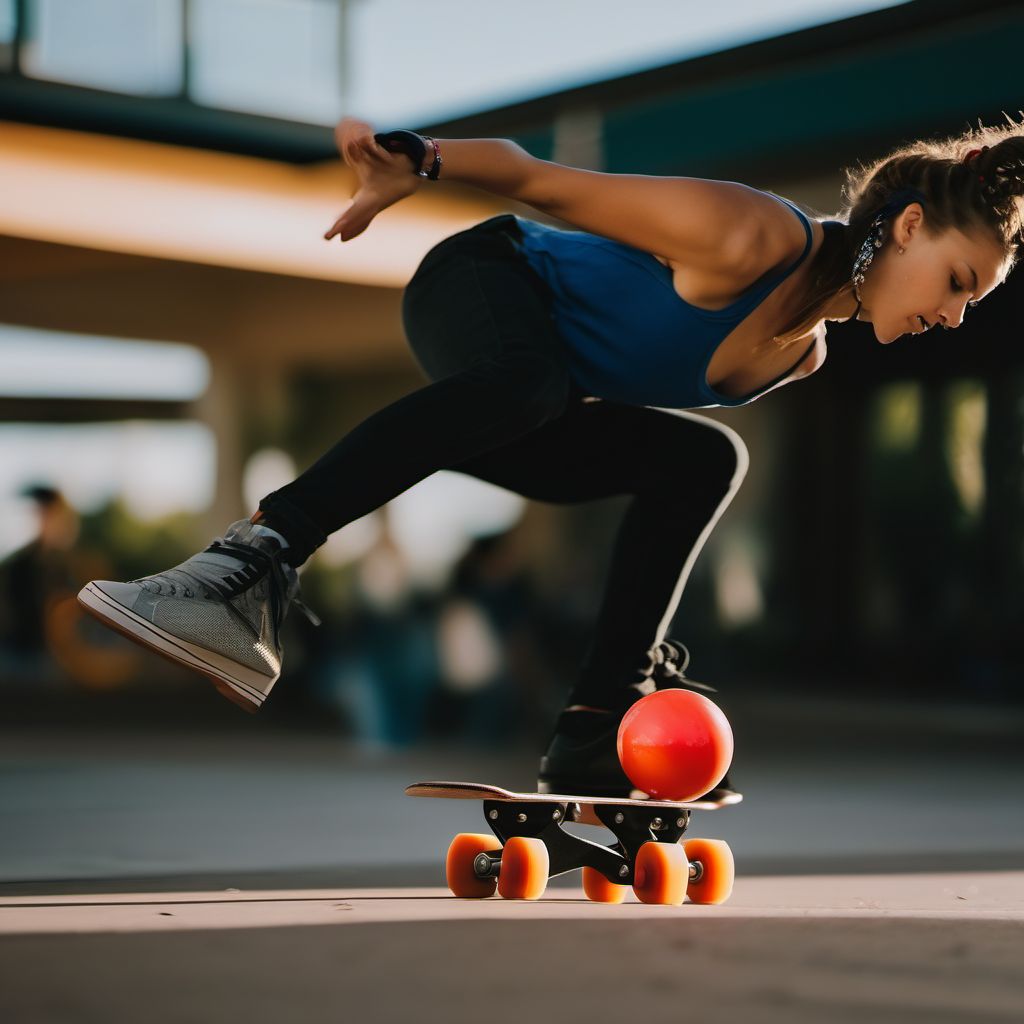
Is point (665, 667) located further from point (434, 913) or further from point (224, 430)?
point (224, 430)

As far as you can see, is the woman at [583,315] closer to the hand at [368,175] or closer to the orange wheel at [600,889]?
the hand at [368,175]

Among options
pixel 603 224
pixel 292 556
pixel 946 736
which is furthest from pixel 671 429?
pixel 946 736

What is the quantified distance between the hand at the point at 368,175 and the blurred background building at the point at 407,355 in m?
5.46

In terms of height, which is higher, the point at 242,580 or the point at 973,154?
the point at 973,154

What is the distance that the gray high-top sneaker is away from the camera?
8.18ft

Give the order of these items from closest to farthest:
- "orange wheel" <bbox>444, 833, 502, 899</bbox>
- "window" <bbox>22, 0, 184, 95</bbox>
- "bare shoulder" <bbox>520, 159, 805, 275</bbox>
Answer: "bare shoulder" <bbox>520, 159, 805, 275</bbox> → "orange wheel" <bbox>444, 833, 502, 899</bbox> → "window" <bbox>22, 0, 184, 95</bbox>

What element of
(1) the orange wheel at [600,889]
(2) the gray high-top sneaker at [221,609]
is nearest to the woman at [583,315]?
(2) the gray high-top sneaker at [221,609]

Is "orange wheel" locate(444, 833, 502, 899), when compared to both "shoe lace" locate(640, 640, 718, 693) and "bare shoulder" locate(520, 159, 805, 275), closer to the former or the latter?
"shoe lace" locate(640, 640, 718, 693)

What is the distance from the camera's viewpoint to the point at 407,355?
612 inches

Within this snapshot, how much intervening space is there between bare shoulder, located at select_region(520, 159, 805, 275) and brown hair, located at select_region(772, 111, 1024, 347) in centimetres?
18


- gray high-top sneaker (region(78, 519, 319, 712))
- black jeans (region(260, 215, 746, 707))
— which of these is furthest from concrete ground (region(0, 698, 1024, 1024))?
black jeans (region(260, 215, 746, 707))

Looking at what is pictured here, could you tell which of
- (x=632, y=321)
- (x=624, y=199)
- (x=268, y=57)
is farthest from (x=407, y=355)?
(x=624, y=199)

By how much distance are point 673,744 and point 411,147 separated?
135 centimetres

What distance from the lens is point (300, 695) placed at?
37.4 ft
